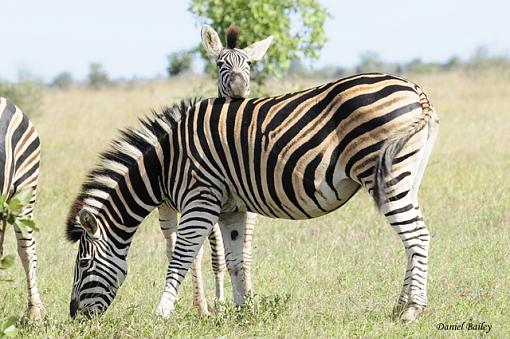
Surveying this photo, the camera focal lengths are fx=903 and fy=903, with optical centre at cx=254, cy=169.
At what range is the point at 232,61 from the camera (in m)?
8.95

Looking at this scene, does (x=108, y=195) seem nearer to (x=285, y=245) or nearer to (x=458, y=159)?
(x=285, y=245)

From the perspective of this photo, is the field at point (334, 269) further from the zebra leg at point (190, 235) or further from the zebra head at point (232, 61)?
the zebra head at point (232, 61)

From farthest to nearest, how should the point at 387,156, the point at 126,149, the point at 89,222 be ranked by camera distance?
1. the point at 126,149
2. the point at 89,222
3. the point at 387,156

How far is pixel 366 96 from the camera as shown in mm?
6605

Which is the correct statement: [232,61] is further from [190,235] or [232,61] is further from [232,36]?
[190,235]

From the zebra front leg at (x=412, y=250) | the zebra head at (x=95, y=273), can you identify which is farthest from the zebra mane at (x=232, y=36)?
the zebra front leg at (x=412, y=250)

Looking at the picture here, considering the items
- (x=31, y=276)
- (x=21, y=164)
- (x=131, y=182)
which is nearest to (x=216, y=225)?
(x=131, y=182)

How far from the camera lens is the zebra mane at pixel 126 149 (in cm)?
735

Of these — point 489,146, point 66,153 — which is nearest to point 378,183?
point 489,146

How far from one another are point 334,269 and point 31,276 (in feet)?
9.35

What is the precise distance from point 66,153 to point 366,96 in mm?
11292

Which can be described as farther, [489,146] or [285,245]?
[489,146]

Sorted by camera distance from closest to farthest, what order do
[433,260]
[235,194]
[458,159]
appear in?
[235,194] < [433,260] < [458,159]

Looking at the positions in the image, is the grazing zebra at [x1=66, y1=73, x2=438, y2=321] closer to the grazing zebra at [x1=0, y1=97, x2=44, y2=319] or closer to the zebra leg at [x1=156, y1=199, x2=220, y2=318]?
the zebra leg at [x1=156, y1=199, x2=220, y2=318]
